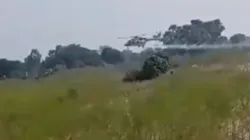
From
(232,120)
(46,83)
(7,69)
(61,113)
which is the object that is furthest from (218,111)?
(7,69)

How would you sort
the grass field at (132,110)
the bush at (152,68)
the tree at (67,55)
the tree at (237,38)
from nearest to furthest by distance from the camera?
the grass field at (132,110) < the tree at (237,38) < the bush at (152,68) < the tree at (67,55)

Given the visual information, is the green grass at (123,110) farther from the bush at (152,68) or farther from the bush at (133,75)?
the bush at (152,68)

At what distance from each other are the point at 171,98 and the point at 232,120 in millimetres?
2128

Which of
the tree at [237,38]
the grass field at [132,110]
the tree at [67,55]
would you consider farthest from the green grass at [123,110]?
the tree at [67,55]

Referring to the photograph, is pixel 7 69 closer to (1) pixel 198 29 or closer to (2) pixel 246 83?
(1) pixel 198 29

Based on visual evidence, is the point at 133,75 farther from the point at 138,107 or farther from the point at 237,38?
the point at 138,107

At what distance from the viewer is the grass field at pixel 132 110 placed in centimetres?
689

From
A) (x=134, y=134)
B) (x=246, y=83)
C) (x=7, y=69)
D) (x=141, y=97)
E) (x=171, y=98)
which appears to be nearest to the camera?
(x=134, y=134)

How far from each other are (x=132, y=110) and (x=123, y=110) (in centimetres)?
21

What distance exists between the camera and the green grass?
693cm

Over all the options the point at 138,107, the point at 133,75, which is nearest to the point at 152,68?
the point at 133,75

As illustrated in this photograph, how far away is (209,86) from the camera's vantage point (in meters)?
10.2

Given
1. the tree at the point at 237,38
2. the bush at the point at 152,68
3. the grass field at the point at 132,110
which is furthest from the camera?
the bush at the point at 152,68

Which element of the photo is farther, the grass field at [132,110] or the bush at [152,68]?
the bush at [152,68]
